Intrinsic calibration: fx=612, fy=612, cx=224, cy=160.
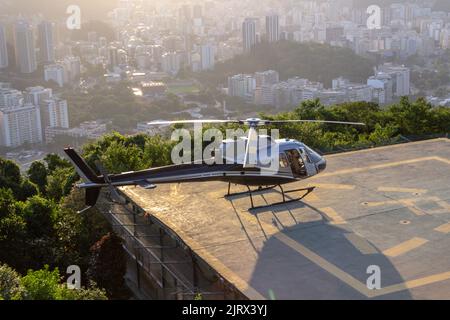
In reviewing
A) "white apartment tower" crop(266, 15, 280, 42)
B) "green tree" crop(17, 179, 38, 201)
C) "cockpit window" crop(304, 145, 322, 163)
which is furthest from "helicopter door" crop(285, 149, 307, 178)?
"white apartment tower" crop(266, 15, 280, 42)

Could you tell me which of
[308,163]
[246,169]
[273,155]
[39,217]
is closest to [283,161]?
[273,155]

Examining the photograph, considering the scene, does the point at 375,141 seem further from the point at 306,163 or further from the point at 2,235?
the point at 2,235

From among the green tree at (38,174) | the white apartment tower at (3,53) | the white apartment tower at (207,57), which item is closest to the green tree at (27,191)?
the green tree at (38,174)

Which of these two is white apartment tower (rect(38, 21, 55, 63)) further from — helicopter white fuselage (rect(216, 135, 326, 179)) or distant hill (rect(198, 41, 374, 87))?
helicopter white fuselage (rect(216, 135, 326, 179))
